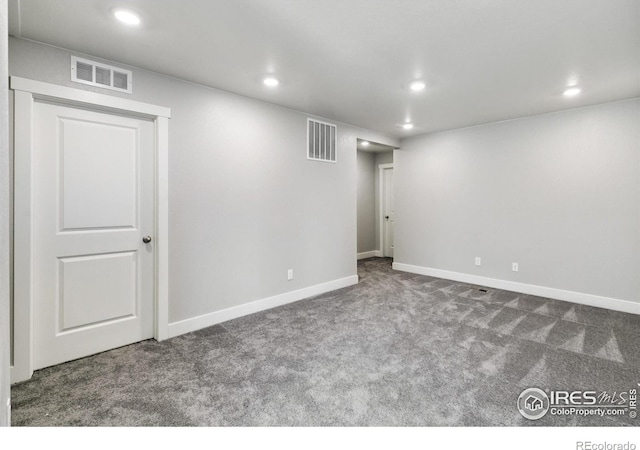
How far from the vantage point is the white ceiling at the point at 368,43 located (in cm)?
196

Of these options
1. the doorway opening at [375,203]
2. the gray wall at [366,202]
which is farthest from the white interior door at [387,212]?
the gray wall at [366,202]

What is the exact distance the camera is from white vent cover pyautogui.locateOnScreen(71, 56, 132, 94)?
8.09ft

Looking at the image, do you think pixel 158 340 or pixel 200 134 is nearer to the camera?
pixel 158 340

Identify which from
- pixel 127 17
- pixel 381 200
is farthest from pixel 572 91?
pixel 381 200

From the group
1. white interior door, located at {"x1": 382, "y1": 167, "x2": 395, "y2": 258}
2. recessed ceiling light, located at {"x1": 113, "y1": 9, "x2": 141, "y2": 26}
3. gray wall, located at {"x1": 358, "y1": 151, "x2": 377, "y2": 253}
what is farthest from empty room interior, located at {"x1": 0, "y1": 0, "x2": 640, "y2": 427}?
white interior door, located at {"x1": 382, "y1": 167, "x2": 395, "y2": 258}


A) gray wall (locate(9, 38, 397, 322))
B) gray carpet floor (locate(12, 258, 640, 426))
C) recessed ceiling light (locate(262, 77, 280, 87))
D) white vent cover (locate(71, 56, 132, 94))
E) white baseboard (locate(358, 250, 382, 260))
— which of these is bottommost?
gray carpet floor (locate(12, 258, 640, 426))

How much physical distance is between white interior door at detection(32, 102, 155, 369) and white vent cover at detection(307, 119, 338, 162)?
6.50 ft

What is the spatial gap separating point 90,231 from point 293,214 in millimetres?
2139

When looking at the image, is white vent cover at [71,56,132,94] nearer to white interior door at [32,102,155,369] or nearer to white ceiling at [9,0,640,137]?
white ceiling at [9,0,640,137]

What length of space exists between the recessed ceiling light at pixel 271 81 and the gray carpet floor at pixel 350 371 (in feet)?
8.13
